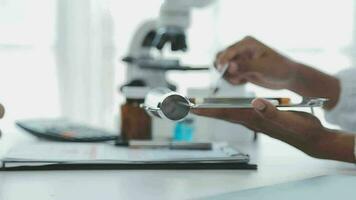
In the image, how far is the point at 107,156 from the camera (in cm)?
86

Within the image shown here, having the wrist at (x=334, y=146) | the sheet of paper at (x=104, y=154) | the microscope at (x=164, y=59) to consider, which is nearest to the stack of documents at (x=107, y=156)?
the sheet of paper at (x=104, y=154)

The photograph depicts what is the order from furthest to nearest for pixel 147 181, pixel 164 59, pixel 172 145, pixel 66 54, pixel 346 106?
pixel 66 54 < pixel 164 59 < pixel 346 106 < pixel 172 145 < pixel 147 181

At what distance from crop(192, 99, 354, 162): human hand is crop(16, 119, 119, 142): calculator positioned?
14.3 inches

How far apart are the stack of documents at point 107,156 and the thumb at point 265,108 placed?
0.33ft

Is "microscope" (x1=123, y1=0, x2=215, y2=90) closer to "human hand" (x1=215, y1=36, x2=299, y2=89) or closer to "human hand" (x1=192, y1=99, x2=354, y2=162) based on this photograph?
"human hand" (x1=215, y1=36, x2=299, y2=89)

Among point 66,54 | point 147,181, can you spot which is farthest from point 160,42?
point 66,54

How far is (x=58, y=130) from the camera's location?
3.87ft

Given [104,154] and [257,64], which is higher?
[257,64]

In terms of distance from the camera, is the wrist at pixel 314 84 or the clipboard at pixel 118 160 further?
the wrist at pixel 314 84

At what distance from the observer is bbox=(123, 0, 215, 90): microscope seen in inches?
47.7

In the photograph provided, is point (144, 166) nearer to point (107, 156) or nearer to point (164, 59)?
point (107, 156)

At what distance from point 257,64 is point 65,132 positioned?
443 millimetres

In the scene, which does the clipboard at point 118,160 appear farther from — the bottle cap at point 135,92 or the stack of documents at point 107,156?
the bottle cap at point 135,92

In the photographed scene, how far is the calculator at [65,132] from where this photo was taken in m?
1.11
